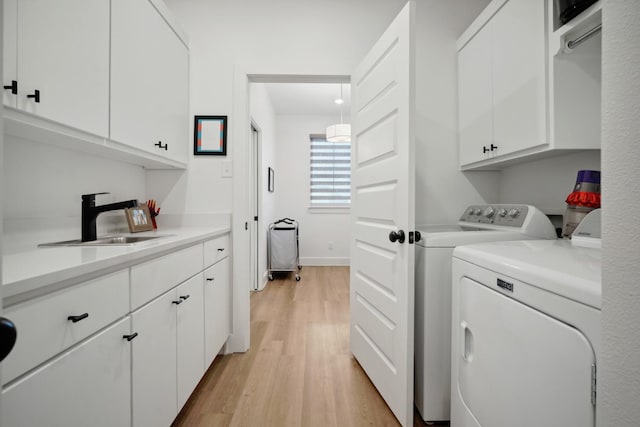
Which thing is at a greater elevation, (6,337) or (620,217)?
(620,217)

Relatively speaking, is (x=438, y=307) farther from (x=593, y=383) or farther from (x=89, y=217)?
(x=89, y=217)

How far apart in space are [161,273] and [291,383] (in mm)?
1042

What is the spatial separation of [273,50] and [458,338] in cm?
210

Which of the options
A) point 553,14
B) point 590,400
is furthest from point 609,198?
point 553,14

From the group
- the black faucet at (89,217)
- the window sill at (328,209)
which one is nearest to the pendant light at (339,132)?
the window sill at (328,209)

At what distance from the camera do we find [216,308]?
70.6 inches

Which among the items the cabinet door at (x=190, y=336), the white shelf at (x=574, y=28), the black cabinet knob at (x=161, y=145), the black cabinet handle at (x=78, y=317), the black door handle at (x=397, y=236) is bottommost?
the cabinet door at (x=190, y=336)

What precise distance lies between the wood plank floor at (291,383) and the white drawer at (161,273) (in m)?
0.70

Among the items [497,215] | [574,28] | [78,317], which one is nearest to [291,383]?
[78,317]

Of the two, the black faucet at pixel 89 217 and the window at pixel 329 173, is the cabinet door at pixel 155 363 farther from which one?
the window at pixel 329 173

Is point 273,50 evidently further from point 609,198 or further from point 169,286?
point 609,198

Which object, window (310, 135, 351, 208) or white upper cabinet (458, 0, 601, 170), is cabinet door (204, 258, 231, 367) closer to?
white upper cabinet (458, 0, 601, 170)

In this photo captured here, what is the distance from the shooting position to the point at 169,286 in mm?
1217

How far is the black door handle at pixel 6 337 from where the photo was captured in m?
0.31
